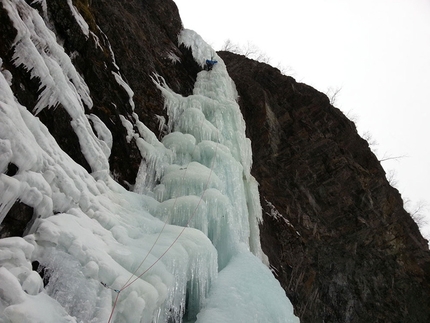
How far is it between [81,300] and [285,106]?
12.1m

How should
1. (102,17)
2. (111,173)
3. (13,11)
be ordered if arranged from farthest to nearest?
(102,17)
(111,173)
(13,11)

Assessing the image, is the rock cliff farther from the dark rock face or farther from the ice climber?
the ice climber

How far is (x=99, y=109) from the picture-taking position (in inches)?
211

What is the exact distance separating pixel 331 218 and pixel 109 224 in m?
9.66

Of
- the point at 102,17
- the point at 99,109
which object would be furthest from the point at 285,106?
the point at 99,109

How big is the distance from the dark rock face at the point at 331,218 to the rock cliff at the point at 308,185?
0.04 metres

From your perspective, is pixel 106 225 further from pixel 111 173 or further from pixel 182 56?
pixel 182 56

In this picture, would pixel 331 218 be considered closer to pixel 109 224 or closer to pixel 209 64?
pixel 209 64

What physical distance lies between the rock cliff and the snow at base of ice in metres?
1.47

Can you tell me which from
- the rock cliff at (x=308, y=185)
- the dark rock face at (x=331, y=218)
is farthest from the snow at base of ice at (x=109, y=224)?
the dark rock face at (x=331, y=218)

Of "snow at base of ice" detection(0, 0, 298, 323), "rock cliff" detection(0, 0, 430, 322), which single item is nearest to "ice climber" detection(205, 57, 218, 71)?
"rock cliff" detection(0, 0, 430, 322)

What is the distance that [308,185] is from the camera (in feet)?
40.5

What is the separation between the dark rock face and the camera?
35.2ft

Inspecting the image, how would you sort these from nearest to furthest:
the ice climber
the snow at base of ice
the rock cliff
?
the snow at base of ice, the rock cliff, the ice climber
